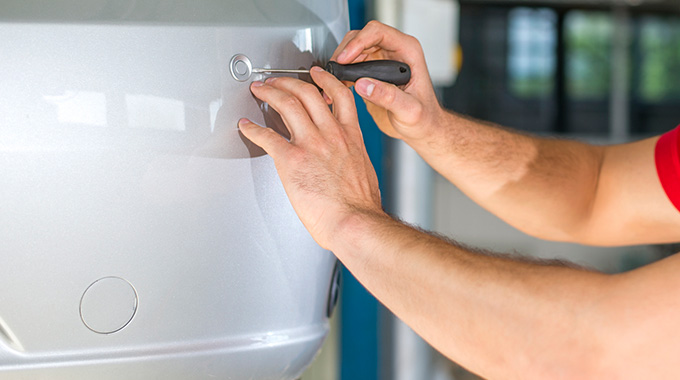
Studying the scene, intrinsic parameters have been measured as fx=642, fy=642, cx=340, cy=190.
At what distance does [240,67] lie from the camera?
823mm

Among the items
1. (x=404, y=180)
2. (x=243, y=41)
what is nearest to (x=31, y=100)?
(x=243, y=41)

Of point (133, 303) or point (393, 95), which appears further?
point (393, 95)

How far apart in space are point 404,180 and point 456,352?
6.31 feet

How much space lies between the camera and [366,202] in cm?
85

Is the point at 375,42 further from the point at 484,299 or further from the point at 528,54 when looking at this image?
the point at 528,54

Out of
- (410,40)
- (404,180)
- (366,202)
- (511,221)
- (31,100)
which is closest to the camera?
(31,100)

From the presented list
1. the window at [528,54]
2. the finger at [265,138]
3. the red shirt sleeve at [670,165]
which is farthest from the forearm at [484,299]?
the window at [528,54]

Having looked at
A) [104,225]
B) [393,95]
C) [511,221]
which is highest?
[393,95]

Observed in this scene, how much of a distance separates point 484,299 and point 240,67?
1.36 feet

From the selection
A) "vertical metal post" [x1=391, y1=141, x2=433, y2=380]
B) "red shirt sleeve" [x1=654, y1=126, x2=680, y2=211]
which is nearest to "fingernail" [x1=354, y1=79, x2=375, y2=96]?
"red shirt sleeve" [x1=654, y1=126, x2=680, y2=211]

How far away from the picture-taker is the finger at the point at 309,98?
0.83m

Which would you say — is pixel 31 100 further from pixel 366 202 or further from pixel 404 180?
pixel 404 180

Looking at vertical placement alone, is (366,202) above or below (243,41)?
below

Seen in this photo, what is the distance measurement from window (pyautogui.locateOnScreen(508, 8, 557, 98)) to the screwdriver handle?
13.6 ft
